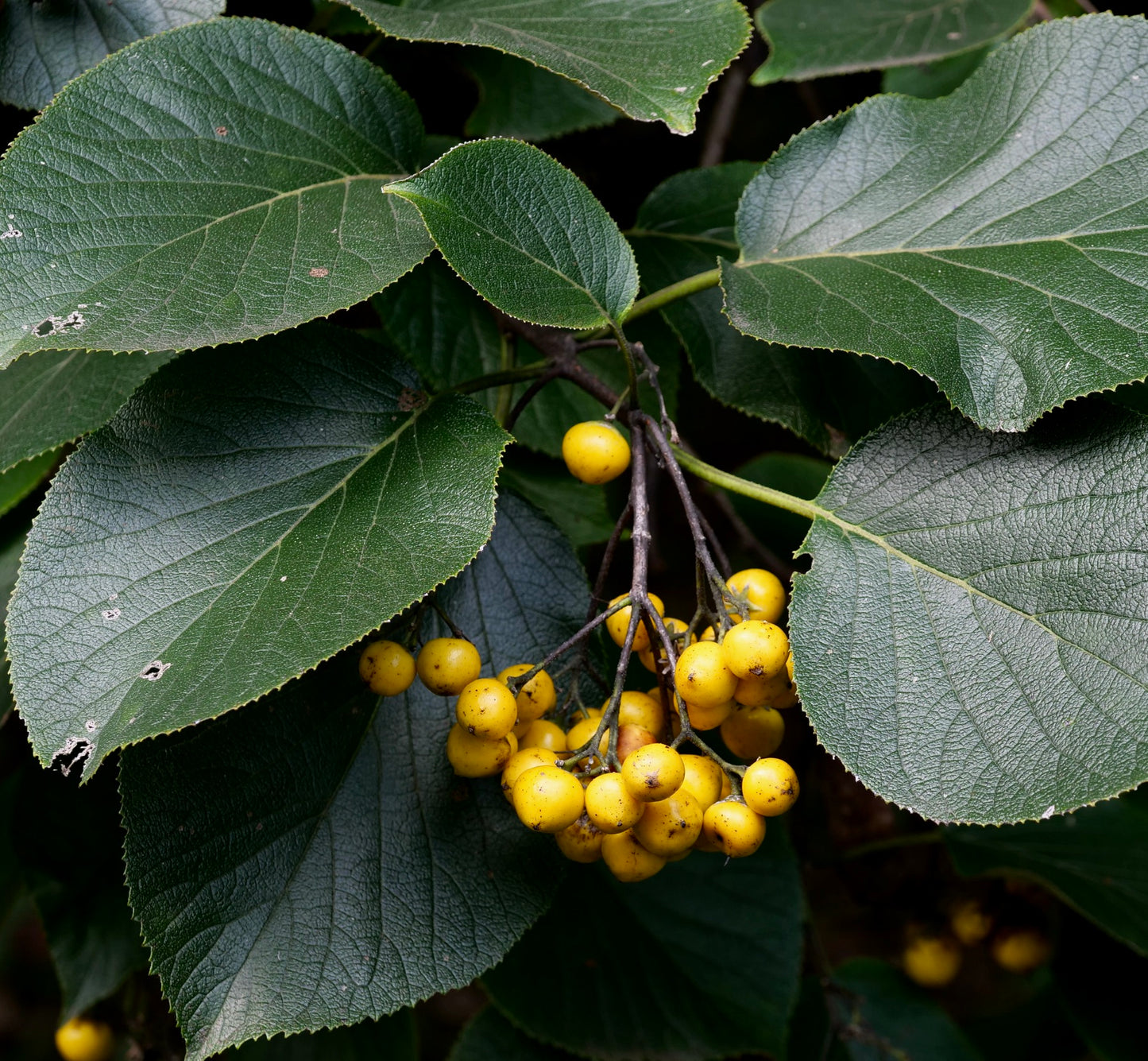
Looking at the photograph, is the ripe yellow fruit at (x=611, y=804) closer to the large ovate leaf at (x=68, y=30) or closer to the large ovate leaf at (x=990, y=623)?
the large ovate leaf at (x=990, y=623)

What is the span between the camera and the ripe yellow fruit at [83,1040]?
1.50 m

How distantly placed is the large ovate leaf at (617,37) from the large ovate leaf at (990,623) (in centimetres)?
38

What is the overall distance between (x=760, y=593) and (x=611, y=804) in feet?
0.73

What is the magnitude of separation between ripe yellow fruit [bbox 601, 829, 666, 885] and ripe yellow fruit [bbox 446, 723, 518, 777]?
4.2 inches

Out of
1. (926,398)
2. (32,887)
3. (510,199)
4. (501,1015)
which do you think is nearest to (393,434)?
(510,199)

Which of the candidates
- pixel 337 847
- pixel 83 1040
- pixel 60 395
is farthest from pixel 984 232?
→ pixel 83 1040

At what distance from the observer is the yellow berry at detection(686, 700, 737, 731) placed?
2.57 ft

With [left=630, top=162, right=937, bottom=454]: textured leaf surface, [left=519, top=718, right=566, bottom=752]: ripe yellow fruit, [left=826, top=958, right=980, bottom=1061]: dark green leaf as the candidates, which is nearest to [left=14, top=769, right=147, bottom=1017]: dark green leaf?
[left=519, top=718, right=566, bottom=752]: ripe yellow fruit

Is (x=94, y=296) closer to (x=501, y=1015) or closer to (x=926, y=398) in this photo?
(x=926, y=398)

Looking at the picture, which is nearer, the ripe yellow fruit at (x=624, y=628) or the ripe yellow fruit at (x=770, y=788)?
the ripe yellow fruit at (x=770, y=788)

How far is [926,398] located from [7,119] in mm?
1142

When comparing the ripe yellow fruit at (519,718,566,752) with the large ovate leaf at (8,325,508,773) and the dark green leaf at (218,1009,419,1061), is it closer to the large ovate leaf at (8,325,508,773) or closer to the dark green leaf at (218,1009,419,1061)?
the large ovate leaf at (8,325,508,773)

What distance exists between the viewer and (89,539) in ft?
2.57

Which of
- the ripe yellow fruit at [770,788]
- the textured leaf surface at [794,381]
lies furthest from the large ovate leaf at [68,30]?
Answer: the ripe yellow fruit at [770,788]
